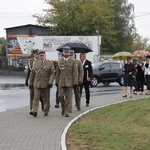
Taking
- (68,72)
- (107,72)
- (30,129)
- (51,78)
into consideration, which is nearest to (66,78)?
(68,72)

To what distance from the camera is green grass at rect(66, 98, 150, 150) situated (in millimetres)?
7996

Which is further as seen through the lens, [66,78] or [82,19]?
[82,19]

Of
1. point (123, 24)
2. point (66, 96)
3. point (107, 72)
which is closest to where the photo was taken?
point (66, 96)

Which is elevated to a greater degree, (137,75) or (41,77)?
(41,77)

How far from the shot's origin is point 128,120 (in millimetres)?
11008

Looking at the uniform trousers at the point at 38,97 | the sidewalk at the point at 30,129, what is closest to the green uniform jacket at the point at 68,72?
the uniform trousers at the point at 38,97

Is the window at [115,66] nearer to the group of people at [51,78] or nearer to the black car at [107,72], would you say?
the black car at [107,72]

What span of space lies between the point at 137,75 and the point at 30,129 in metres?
10.9

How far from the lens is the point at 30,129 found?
9.66 meters

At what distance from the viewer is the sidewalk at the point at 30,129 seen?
7.93m

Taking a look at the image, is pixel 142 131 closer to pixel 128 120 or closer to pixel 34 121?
pixel 128 120

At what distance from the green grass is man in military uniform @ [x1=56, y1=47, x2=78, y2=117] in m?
0.66

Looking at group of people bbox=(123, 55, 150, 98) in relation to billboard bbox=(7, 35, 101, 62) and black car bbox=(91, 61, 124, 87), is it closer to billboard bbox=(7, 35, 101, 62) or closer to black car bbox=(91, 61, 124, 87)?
black car bbox=(91, 61, 124, 87)

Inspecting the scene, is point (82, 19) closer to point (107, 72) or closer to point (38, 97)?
point (107, 72)
